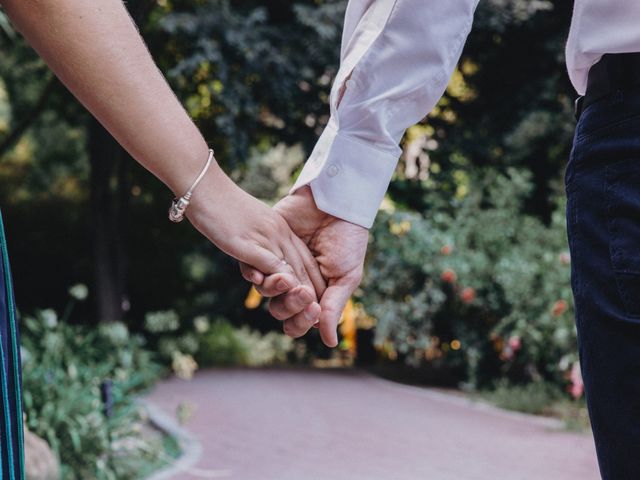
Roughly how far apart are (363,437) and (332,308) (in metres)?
6.80

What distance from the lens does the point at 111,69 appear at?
4.14 feet

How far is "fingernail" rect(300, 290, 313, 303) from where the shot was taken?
1.60m

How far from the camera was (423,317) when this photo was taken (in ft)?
37.2

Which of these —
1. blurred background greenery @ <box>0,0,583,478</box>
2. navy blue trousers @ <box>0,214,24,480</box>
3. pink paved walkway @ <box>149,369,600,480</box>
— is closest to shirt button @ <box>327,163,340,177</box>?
navy blue trousers @ <box>0,214,24,480</box>

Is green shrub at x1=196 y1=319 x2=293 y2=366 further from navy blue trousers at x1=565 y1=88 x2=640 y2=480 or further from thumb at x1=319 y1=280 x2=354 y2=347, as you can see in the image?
navy blue trousers at x1=565 y1=88 x2=640 y2=480

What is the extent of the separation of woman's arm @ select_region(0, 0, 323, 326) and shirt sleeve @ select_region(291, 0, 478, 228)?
0.32 meters

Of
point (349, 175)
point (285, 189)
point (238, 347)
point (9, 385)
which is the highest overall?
point (285, 189)

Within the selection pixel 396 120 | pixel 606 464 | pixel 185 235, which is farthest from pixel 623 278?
pixel 185 235

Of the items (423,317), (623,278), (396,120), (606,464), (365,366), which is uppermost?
(396,120)

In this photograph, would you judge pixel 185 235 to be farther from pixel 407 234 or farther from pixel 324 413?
pixel 324 413

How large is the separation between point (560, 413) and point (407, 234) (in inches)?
123

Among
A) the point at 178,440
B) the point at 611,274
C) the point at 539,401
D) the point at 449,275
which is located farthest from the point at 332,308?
the point at 449,275

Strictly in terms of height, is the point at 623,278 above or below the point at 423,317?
above

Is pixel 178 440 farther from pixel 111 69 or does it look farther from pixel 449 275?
pixel 111 69
